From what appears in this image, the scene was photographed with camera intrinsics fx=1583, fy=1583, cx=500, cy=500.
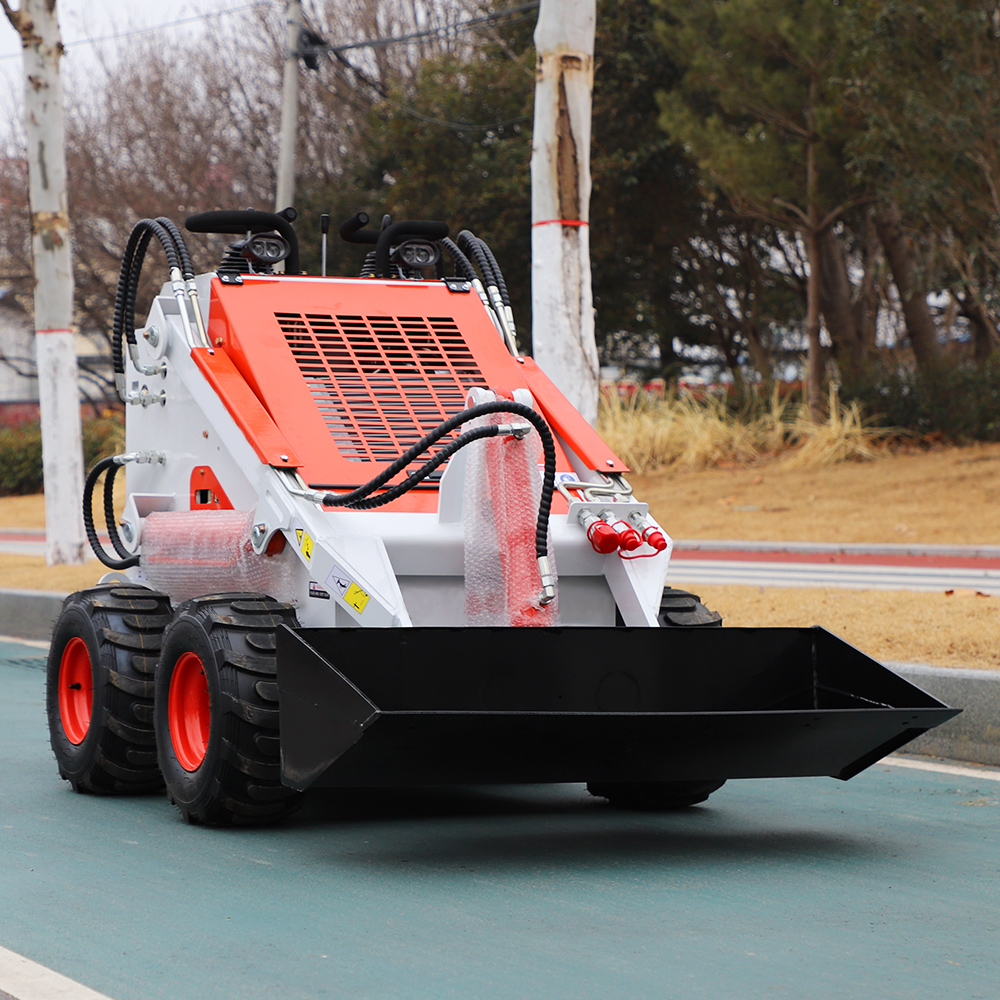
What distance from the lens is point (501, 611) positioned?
19.3ft

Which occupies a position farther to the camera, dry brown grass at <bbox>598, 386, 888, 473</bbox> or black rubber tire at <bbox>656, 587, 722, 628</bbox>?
dry brown grass at <bbox>598, 386, 888, 473</bbox>

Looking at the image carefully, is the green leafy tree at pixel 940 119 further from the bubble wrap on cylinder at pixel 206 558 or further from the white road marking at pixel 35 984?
the white road marking at pixel 35 984

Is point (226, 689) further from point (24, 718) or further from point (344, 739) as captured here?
point (24, 718)

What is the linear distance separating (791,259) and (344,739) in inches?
1055

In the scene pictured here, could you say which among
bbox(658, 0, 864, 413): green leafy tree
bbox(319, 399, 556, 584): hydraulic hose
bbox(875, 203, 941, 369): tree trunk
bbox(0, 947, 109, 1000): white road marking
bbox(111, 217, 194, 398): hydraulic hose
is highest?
bbox(658, 0, 864, 413): green leafy tree

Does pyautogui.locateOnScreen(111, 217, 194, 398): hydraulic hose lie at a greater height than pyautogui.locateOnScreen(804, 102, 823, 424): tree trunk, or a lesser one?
lesser

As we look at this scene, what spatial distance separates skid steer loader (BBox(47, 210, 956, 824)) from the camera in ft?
16.8

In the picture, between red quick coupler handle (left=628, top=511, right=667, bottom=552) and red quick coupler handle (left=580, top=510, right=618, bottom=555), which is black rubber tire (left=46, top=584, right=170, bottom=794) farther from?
red quick coupler handle (left=628, top=511, right=667, bottom=552)

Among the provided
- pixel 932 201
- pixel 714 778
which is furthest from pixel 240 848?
pixel 932 201

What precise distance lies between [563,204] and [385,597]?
631cm

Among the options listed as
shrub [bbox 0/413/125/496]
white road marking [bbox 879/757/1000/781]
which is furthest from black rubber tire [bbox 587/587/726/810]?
shrub [bbox 0/413/125/496]

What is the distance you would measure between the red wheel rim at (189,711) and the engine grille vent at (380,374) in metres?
1.06

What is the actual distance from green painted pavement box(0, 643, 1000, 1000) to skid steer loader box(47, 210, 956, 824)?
11.3 inches

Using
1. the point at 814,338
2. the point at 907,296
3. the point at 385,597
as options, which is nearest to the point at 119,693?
the point at 385,597
